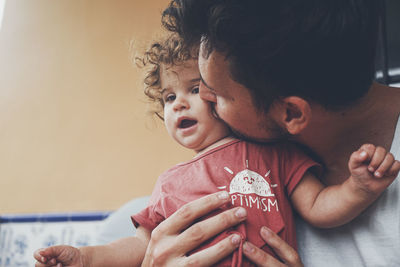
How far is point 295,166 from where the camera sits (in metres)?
0.75

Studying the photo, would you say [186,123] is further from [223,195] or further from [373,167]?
[373,167]

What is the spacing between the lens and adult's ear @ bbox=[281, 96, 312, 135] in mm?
662

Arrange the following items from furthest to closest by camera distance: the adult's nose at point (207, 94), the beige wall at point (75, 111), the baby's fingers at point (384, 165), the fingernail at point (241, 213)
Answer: the beige wall at point (75, 111)
the adult's nose at point (207, 94)
the fingernail at point (241, 213)
the baby's fingers at point (384, 165)

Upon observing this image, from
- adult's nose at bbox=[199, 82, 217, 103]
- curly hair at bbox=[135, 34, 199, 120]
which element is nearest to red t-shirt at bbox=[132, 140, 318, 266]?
adult's nose at bbox=[199, 82, 217, 103]

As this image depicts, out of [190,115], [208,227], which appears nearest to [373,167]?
[208,227]

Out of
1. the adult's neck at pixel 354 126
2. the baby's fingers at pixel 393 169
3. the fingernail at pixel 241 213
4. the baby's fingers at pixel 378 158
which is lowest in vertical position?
the fingernail at pixel 241 213

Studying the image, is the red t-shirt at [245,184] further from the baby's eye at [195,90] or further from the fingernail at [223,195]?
the baby's eye at [195,90]

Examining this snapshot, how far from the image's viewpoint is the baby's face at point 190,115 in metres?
0.81

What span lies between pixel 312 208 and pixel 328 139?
6.3 inches

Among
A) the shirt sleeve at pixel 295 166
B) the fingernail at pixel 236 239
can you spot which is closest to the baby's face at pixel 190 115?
the shirt sleeve at pixel 295 166

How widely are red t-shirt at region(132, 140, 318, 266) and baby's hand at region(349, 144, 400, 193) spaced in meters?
0.17

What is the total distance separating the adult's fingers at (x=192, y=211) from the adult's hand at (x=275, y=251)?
9 cm

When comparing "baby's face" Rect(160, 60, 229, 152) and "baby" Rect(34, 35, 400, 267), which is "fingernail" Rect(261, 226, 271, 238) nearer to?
"baby" Rect(34, 35, 400, 267)

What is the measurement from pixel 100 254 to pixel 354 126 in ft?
2.00
